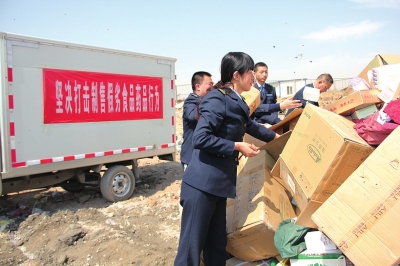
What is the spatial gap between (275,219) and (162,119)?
3737 mm

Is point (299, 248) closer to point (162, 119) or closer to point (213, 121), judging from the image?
point (213, 121)

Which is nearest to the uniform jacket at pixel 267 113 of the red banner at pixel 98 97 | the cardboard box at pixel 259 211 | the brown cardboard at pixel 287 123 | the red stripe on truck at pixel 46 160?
the brown cardboard at pixel 287 123

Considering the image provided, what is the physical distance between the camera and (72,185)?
216 inches

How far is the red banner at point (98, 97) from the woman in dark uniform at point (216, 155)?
3.03 meters

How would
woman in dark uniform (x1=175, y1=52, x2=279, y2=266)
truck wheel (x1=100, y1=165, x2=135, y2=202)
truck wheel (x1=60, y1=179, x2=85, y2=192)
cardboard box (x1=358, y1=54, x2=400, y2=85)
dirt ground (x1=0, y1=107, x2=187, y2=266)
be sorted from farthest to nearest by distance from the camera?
truck wheel (x1=60, y1=179, x2=85, y2=192) → truck wheel (x1=100, y1=165, x2=135, y2=202) → dirt ground (x1=0, y1=107, x2=187, y2=266) → cardboard box (x1=358, y1=54, x2=400, y2=85) → woman in dark uniform (x1=175, y1=52, x2=279, y2=266)

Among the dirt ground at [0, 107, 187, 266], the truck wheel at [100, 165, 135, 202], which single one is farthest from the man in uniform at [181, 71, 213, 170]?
the truck wheel at [100, 165, 135, 202]

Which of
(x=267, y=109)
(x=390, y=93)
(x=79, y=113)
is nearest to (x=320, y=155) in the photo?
(x=390, y=93)

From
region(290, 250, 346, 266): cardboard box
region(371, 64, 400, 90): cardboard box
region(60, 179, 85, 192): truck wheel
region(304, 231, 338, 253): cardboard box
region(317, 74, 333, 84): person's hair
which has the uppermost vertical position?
region(317, 74, 333, 84): person's hair

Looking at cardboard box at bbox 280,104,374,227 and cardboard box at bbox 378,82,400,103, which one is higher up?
cardboard box at bbox 378,82,400,103

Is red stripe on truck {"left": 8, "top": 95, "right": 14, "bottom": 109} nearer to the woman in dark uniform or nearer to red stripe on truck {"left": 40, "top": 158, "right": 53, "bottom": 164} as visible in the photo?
red stripe on truck {"left": 40, "top": 158, "right": 53, "bottom": 164}

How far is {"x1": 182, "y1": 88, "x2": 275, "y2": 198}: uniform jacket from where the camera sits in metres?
2.03

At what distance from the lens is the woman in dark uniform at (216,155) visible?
2.07m

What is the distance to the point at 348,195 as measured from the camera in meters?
1.74

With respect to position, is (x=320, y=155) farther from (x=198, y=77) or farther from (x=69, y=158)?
(x=69, y=158)
